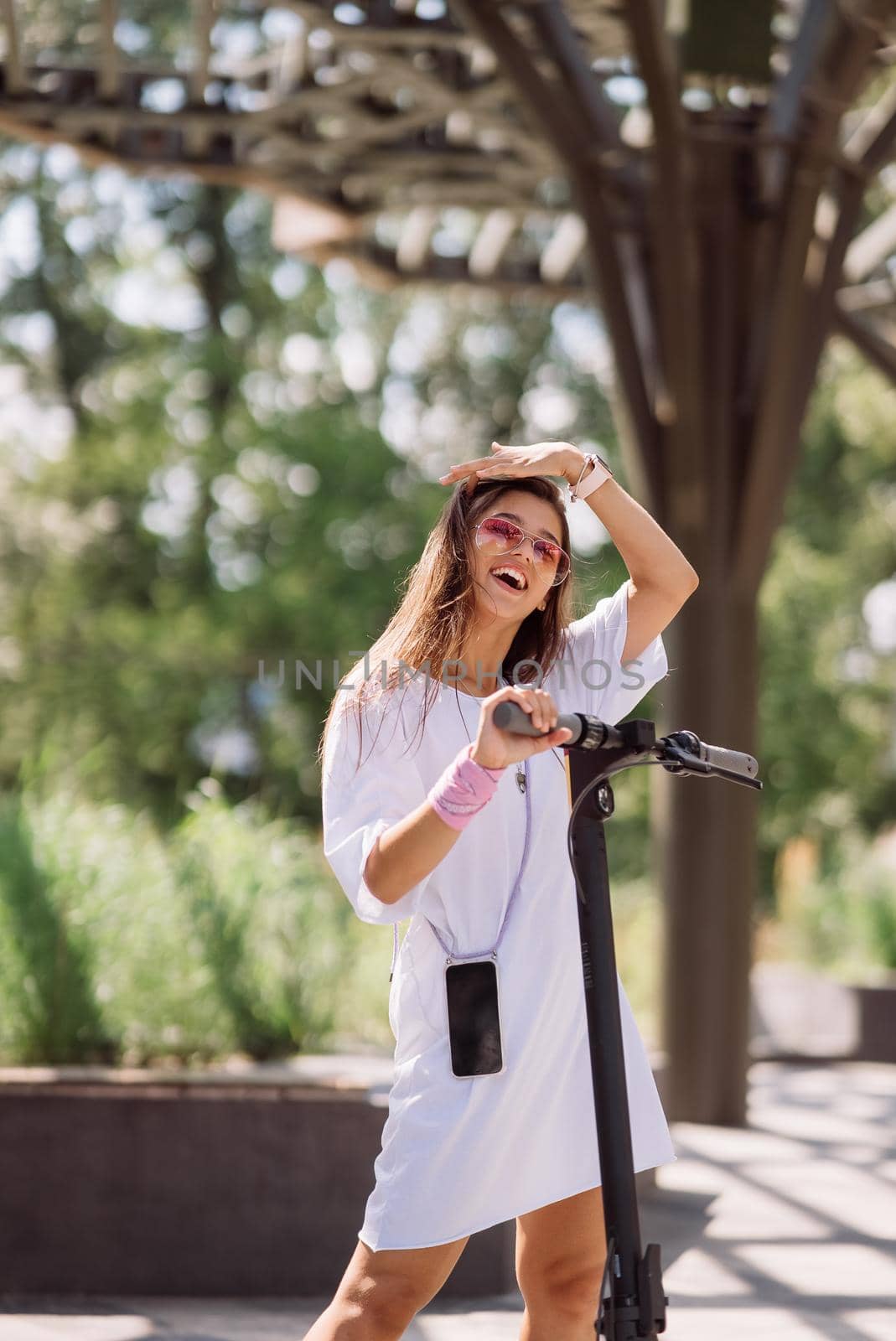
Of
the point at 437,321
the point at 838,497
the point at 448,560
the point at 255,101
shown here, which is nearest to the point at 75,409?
the point at 437,321

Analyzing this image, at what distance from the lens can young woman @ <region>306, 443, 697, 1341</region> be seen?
197 centimetres

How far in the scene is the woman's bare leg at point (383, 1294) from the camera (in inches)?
77.0

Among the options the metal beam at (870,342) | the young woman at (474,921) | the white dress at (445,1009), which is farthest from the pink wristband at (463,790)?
the metal beam at (870,342)

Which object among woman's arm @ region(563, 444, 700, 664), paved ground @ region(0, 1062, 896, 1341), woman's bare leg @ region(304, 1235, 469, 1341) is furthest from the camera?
paved ground @ region(0, 1062, 896, 1341)

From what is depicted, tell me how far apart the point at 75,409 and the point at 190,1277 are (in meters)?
18.3

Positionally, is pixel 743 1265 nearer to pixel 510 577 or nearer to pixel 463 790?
pixel 510 577

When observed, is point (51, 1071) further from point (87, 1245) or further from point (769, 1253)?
point (769, 1253)

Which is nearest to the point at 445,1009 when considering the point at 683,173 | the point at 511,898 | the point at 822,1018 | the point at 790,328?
the point at 511,898

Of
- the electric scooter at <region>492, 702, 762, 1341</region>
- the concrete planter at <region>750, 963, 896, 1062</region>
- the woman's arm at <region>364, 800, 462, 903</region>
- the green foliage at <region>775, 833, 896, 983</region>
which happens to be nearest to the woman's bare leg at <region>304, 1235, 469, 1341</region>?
the electric scooter at <region>492, 702, 762, 1341</region>

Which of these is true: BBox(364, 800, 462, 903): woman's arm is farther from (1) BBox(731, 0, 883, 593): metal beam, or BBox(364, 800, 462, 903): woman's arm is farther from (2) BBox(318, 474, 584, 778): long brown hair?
(1) BBox(731, 0, 883, 593): metal beam

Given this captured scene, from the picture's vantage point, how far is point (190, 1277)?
3.90 metres

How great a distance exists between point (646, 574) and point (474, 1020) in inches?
28.6

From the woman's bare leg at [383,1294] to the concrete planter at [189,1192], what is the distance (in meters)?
1.96

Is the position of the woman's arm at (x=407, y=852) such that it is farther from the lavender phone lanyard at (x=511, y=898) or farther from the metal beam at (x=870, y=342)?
the metal beam at (x=870, y=342)
